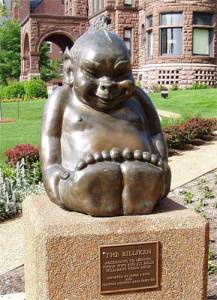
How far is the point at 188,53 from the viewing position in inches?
1065

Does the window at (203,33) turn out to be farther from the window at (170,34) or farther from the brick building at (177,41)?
the window at (170,34)

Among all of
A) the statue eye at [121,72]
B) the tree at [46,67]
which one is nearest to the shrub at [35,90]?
the tree at [46,67]

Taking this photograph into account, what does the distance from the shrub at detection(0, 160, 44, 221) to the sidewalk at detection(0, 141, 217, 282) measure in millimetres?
208

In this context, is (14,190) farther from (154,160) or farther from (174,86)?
(174,86)

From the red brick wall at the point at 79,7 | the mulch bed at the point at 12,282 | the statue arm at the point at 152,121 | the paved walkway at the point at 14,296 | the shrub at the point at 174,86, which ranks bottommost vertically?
the mulch bed at the point at 12,282

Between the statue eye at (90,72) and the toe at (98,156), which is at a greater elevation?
the statue eye at (90,72)

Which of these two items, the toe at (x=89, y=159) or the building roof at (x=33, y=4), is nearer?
the toe at (x=89, y=159)

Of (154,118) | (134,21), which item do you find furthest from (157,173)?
(134,21)

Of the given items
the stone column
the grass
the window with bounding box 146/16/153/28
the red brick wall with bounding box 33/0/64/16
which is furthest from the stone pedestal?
the red brick wall with bounding box 33/0/64/16

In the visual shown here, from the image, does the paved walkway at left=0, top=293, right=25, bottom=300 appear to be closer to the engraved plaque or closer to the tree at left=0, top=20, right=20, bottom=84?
the engraved plaque

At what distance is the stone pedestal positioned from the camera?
3.37 metres

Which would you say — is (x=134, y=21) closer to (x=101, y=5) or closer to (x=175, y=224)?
(x=101, y=5)

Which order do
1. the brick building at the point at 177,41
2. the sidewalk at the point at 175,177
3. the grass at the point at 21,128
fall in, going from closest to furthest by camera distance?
the sidewalk at the point at 175,177 → the grass at the point at 21,128 → the brick building at the point at 177,41

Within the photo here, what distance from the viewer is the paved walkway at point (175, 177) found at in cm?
591
